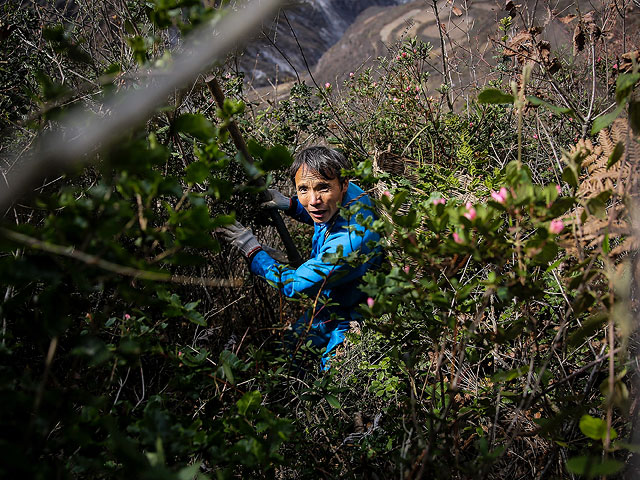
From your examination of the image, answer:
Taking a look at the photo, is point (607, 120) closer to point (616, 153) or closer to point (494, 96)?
point (616, 153)

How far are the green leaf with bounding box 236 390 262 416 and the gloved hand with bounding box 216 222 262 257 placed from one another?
101 cm

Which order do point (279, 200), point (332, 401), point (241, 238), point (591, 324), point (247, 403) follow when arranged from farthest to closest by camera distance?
point (279, 200), point (241, 238), point (332, 401), point (247, 403), point (591, 324)

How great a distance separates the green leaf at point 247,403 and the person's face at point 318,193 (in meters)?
1.17

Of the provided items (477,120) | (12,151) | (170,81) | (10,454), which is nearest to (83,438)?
(10,454)

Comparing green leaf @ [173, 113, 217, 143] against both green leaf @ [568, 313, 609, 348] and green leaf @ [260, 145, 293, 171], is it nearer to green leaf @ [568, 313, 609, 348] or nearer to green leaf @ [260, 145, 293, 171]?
green leaf @ [260, 145, 293, 171]

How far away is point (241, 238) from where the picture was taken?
6.33ft

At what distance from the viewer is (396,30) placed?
11.0 meters

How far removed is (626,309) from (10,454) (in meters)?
1.07

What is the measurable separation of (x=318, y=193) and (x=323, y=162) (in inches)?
6.1

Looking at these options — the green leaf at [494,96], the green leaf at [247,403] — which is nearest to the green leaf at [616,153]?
the green leaf at [494,96]

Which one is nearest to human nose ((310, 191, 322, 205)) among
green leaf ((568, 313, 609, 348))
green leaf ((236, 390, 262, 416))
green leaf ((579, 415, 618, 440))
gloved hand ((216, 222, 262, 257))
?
gloved hand ((216, 222, 262, 257))

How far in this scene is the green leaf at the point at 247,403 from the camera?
94cm

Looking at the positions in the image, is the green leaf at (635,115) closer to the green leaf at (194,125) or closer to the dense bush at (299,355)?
the dense bush at (299,355)

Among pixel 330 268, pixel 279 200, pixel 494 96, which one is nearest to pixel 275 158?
pixel 494 96
